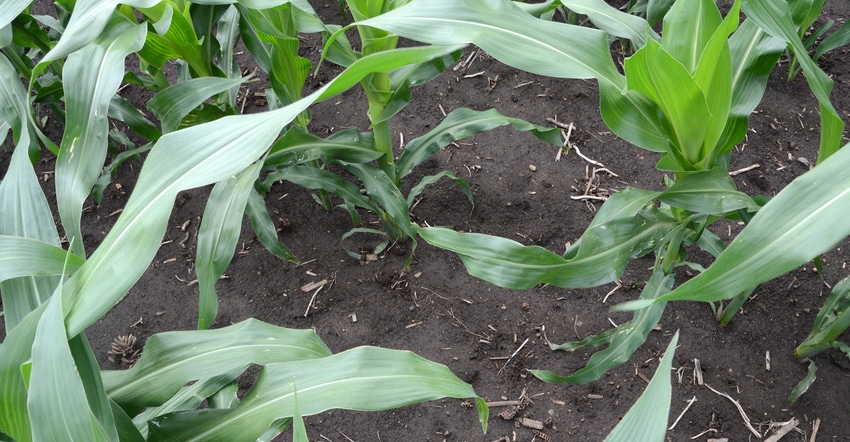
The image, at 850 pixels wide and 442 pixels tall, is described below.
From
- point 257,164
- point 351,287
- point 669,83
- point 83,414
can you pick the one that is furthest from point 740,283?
point 351,287

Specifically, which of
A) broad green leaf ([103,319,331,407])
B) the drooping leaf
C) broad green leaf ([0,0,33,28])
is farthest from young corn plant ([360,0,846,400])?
broad green leaf ([0,0,33,28])

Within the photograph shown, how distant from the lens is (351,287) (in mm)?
1645

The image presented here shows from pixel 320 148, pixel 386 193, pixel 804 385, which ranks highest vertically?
pixel 320 148

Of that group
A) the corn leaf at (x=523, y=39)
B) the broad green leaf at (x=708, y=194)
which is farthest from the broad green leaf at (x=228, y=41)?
the broad green leaf at (x=708, y=194)

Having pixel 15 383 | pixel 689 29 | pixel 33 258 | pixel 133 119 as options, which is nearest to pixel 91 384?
pixel 15 383

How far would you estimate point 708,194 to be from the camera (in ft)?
3.46

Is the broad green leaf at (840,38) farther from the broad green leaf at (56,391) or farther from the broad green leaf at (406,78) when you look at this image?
the broad green leaf at (56,391)

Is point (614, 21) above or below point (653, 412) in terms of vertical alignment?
above

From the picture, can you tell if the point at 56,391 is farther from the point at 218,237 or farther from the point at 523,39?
the point at 523,39

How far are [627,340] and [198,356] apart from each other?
30.8 inches

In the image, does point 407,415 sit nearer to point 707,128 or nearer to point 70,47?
point 707,128

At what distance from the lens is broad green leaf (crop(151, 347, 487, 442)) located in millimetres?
933

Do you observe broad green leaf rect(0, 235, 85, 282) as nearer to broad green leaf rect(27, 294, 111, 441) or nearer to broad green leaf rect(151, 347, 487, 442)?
broad green leaf rect(27, 294, 111, 441)

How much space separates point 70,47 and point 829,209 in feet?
4.03
